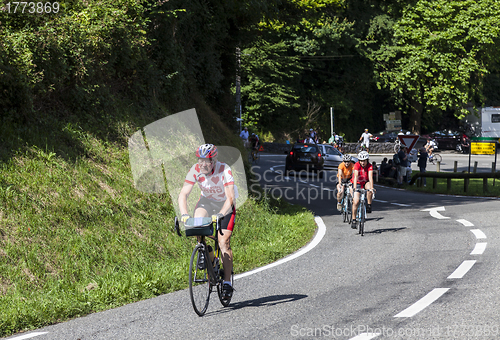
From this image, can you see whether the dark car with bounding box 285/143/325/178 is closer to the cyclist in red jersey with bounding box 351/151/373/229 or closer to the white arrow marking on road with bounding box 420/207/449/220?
the white arrow marking on road with bounding box 420/207/449/220

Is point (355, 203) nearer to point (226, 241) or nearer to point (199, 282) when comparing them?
point (226, 241)

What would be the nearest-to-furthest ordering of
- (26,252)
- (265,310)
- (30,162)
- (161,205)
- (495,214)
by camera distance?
1. (265,310)
2. (26,252)
3. (30,162)
4. (161,205)
5. (495,214)

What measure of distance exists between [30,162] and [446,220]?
960 centimetres

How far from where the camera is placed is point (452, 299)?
6242mm

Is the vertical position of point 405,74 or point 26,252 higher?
point 405,74

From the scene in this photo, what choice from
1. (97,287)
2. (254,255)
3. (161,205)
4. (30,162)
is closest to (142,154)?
(161,205)

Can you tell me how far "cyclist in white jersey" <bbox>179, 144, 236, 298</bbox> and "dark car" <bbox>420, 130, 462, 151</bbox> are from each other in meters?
44.4

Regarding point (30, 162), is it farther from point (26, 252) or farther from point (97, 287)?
point (97, 287)

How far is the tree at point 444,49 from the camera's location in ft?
154

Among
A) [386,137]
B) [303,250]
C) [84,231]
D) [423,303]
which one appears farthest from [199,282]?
[386,137]

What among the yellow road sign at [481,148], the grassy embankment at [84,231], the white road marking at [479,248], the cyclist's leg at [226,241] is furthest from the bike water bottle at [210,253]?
the yellow road sign at [481,148]

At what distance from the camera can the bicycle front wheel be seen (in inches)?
234

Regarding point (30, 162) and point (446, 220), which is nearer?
point (30, 162)

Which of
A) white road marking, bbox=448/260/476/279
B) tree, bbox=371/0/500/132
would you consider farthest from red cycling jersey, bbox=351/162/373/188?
tree, bbox=371/0/500/132
